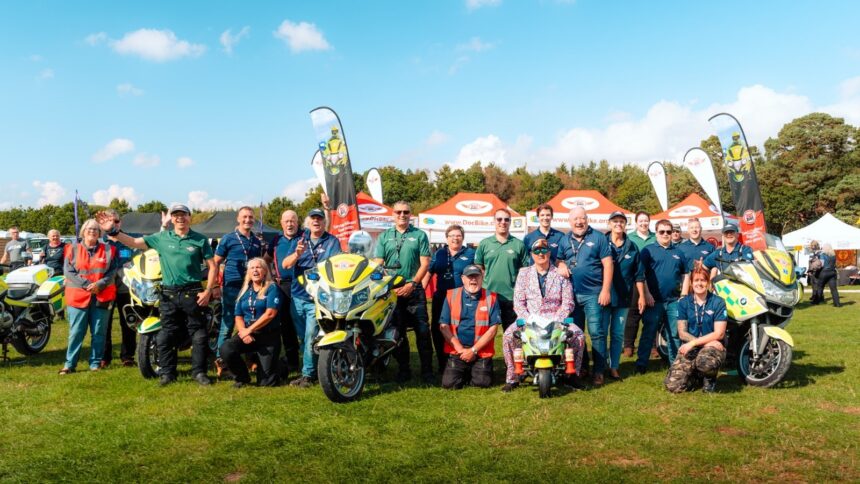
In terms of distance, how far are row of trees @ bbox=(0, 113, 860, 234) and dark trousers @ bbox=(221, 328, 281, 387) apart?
3017 cm

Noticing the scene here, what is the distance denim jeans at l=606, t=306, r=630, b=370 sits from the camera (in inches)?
235

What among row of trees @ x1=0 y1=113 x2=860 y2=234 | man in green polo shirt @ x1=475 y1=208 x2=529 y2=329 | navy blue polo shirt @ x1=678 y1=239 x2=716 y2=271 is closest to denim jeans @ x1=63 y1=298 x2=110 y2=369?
man in green polo shirt @ x1=475 y1=208 x2=529 y2=329

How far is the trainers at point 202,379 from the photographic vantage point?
228 inches

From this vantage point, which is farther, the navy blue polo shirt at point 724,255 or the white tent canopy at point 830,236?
the white tent canopy at point 830,236

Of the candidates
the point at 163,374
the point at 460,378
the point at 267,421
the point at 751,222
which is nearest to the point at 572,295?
the point at 460,378

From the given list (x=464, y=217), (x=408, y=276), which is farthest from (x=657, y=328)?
(x=464, y=217)

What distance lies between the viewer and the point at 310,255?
5832 mm

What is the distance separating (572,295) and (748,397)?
5.56ft

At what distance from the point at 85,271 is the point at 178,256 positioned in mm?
1421

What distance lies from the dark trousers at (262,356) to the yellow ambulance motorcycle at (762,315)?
4.37m

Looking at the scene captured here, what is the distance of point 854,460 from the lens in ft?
12.0

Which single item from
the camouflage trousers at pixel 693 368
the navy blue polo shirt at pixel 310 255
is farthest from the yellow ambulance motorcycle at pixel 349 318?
the camouflage trousers at pixel 693 368

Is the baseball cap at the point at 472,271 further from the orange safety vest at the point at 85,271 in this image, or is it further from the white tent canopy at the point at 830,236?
the white tent canopy at the point at 830,236

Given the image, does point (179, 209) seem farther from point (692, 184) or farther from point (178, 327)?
point (692, 184)
